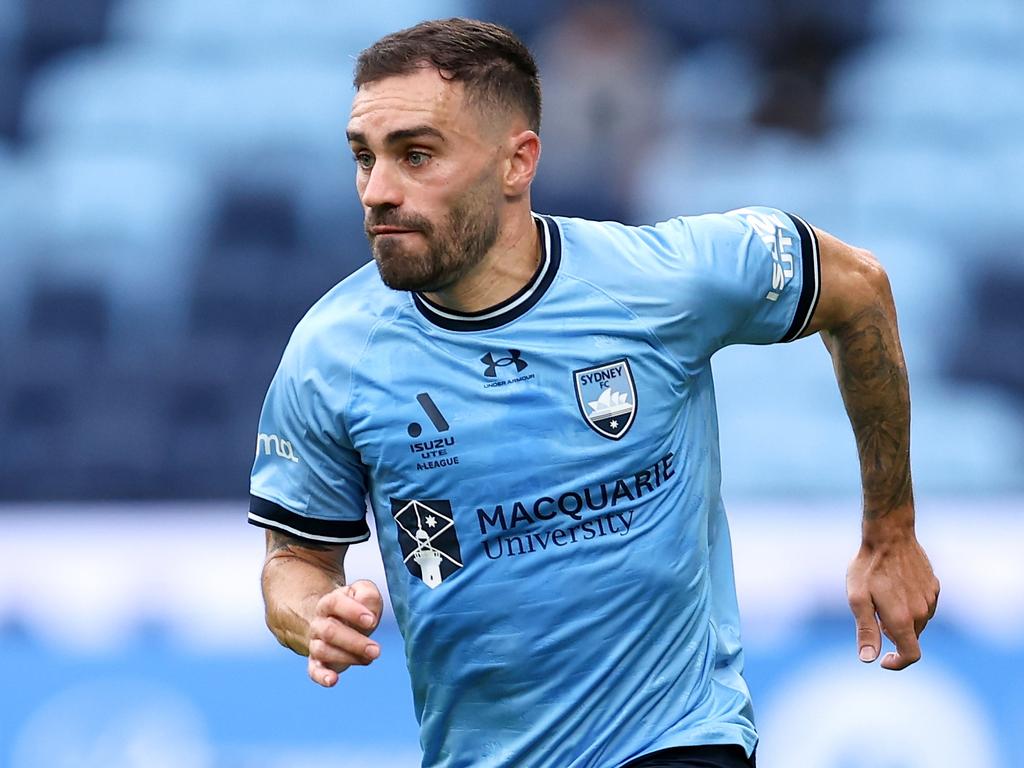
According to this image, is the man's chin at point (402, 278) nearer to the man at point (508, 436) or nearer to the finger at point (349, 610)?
the man at point (508, 436)

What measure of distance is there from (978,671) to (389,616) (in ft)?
7.45

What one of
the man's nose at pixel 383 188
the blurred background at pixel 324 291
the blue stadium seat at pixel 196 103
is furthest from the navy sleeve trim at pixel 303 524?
the blue stadium seat at pixel 196 103

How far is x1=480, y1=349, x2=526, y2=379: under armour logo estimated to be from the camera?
403 centimetres

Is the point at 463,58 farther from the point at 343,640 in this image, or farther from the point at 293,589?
the point at 343,640

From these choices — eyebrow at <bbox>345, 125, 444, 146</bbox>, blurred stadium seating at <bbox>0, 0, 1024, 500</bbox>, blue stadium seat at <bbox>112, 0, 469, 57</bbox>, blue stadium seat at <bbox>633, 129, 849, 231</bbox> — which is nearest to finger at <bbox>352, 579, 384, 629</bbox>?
eyebrow at <bbox>345, 125, 444, 146</bbox>

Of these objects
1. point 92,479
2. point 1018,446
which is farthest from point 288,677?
point 1018,446

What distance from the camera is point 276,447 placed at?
13.5 ft

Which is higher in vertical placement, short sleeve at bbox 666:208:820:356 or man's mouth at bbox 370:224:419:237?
man's mouth at bbox 370:224:419:237

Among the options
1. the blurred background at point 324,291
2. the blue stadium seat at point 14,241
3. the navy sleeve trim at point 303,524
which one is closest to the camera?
the navy sleeve trim at point 303,524

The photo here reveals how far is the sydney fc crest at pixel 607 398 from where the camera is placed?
4023 millimetres

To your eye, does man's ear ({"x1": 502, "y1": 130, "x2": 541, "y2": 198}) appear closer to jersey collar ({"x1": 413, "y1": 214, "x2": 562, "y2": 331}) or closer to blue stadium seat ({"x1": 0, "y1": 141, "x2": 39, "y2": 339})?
jersey collar ({"x1": 413, "y1": 214, "x2": 562, "y2": 331})

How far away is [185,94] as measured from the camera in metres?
10.5

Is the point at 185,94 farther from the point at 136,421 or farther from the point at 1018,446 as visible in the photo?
the point at 1018,446

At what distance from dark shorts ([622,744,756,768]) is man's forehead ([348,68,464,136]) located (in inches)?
56.8
